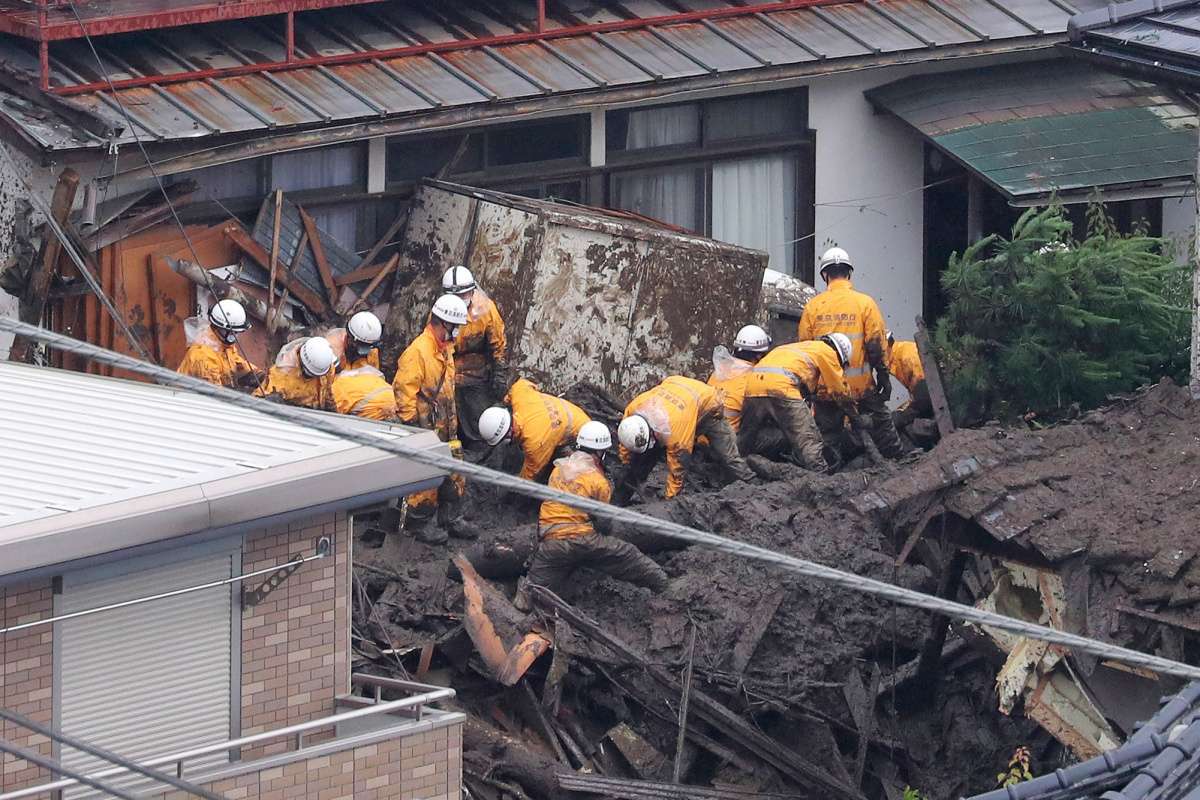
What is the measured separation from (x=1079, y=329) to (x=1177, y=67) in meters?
2.63

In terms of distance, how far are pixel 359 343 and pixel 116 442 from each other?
6.21m

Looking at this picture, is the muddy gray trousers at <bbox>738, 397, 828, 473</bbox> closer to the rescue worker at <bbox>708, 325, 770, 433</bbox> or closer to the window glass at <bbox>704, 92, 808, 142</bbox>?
the rescue worker at <bbox>708, 325, 770, 433</bbox>

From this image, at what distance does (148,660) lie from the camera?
13258mm

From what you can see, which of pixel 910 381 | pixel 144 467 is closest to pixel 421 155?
pixel 910 381

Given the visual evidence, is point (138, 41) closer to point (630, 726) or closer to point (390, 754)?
point (630, 726)

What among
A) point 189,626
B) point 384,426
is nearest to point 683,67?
point 384,426

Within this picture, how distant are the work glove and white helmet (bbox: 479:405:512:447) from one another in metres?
3.81

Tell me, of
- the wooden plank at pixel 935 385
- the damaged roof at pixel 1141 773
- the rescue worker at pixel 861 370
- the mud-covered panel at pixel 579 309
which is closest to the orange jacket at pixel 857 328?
the rescue worker at pixel 861 370

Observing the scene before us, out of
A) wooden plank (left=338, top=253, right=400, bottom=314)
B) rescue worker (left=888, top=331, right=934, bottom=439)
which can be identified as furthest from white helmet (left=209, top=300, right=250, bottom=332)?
rescue worker (left=888, top=331, right=934, bottom=439)

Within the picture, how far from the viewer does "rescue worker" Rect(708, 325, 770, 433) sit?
20875mm

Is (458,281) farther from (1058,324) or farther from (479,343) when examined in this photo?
(1058,324)

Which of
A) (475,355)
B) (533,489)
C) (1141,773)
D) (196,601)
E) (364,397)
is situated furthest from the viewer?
(475,355)

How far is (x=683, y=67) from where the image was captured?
23.6 meters

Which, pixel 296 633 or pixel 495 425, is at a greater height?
pixel 495 425
